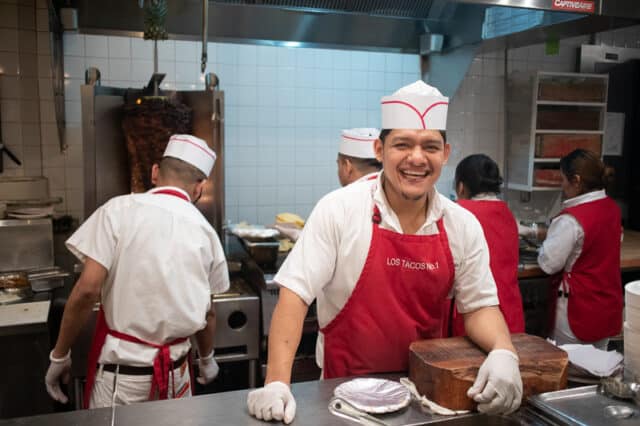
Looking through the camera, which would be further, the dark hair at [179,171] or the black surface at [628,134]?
the black surface at [628,134]

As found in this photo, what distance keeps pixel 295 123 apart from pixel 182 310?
2.37m

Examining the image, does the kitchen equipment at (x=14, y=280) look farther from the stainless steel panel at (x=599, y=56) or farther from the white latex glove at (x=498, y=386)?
the stainless steel panel at (x=599, y=56)

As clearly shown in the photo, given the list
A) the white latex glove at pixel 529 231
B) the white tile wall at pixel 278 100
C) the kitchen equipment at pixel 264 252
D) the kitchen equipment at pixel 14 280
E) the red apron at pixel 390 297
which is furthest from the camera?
the white latex glove at pixel 529 231

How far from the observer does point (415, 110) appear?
171 centimetres

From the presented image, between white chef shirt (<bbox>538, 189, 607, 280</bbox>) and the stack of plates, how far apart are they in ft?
5.90

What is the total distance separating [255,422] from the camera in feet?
4.42

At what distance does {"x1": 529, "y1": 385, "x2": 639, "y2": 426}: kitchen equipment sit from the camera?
1.36m

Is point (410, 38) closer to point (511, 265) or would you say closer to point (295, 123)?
point (295, 123)

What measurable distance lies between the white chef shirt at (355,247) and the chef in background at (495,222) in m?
1.24

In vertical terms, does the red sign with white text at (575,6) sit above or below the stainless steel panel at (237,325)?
above

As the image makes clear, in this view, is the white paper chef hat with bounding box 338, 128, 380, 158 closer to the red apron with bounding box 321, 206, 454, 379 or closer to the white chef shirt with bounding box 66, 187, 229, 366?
the white chef shirt with bounding box 66, 187, 229, 366

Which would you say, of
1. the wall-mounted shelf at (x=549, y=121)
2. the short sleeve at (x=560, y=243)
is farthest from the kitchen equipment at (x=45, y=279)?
the wall-mounted shelf at (x=549, y=121)

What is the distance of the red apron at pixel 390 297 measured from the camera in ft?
5.77

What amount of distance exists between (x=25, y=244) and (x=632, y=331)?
2922mm
